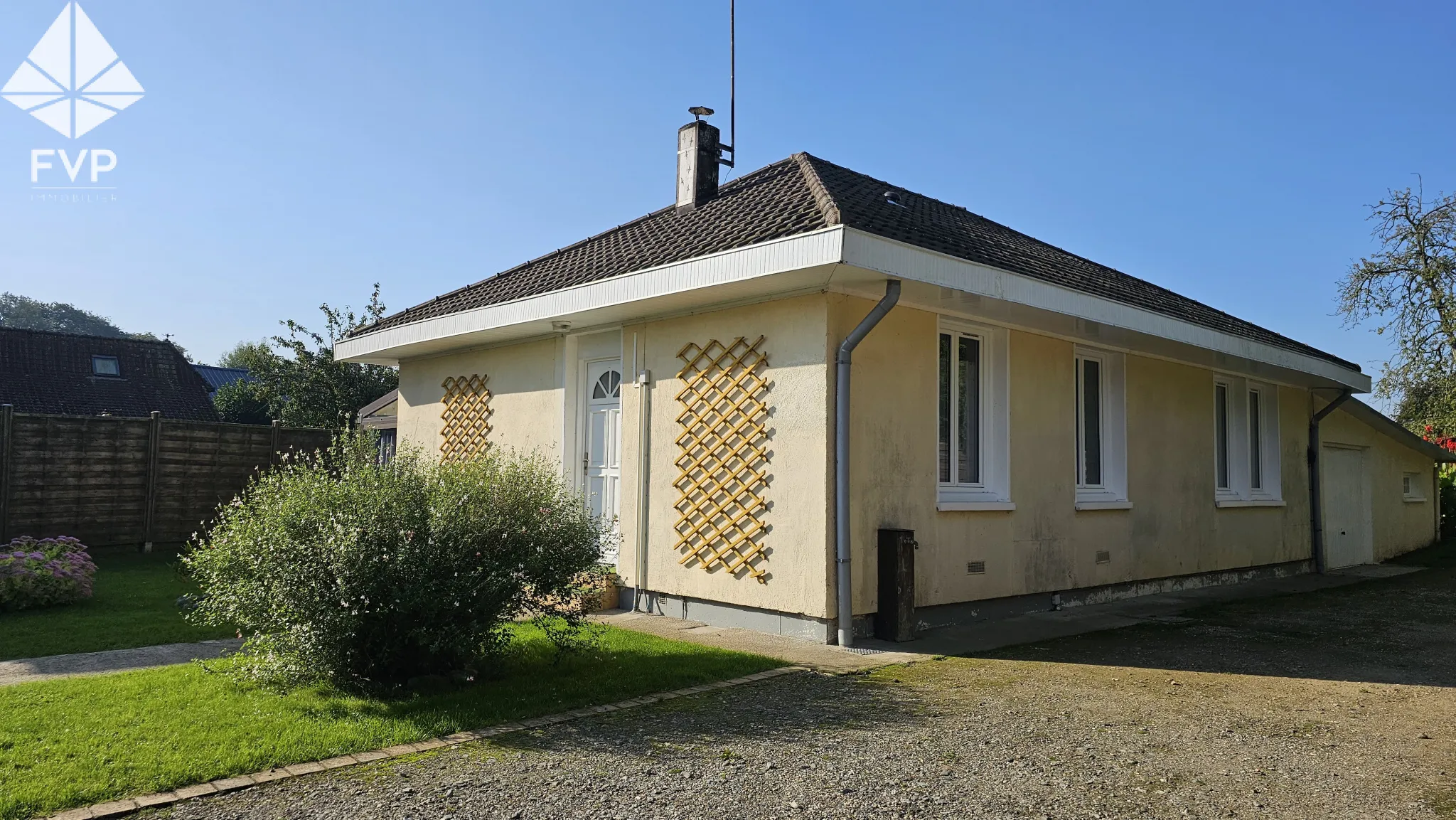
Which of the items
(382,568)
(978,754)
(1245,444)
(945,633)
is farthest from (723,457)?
(1245,444)

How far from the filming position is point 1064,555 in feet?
30.6

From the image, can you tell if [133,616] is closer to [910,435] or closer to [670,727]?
[670,727]

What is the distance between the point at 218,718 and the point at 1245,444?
1281cm

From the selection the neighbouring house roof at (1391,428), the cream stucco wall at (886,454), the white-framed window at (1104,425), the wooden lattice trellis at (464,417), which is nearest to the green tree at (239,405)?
the wooden lattice trellis at (464,417)

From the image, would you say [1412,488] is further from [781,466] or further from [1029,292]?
[781,466]

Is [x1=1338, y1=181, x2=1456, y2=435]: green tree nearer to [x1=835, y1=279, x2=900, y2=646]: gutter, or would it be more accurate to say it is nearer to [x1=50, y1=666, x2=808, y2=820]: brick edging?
[x1=835, y1=279, x2=900, y2=646]: gutter

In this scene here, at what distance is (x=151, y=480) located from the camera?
13.0 m

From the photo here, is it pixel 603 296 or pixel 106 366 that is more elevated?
pixel 106 366

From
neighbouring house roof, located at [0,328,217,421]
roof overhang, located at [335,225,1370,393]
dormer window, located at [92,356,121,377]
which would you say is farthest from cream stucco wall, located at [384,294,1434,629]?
dormer window, located at [92,356,121,377]

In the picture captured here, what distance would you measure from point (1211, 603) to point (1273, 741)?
233 inches

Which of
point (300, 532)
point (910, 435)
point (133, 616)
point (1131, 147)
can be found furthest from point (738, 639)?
point (1131, 147)

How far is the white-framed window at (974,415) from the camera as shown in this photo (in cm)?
844

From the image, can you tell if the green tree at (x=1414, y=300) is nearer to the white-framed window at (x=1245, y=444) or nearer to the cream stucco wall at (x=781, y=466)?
the white-framed window at (x=1245, y=444)

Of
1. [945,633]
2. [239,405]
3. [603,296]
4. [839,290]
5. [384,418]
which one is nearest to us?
[839,290]
